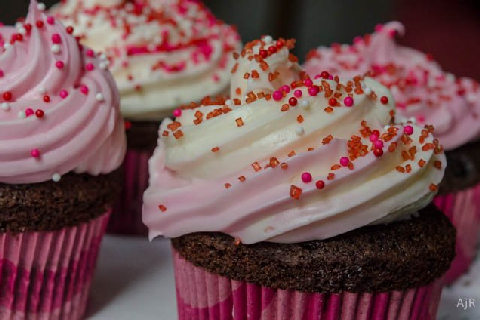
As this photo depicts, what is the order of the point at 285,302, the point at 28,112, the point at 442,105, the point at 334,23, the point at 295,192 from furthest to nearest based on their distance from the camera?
1. the point at 334,23
2. the point at 442,105
3. the point at 28,112
4. the point at 285,302
5. the point at 295,192

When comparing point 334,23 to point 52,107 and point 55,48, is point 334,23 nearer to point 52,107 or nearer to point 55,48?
point 55,48

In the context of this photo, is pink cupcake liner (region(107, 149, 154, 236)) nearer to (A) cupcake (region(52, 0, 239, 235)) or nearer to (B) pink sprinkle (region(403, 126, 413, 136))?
(A) cupcake (region(52, 0, 239, 235))

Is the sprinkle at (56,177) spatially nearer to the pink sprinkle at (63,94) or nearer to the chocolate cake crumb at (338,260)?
the pink sprinkle at (63,94)

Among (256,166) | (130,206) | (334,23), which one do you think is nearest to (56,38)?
(256,166)

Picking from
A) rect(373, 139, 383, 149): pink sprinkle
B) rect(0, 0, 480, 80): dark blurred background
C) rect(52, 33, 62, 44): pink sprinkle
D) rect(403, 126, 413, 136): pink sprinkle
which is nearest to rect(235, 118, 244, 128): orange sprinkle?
rect(373, 139, 383, 149): pink sprinkle

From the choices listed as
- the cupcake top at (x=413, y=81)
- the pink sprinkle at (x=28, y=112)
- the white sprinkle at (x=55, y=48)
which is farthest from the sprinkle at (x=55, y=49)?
the cupcake top at (x=413, y=81)

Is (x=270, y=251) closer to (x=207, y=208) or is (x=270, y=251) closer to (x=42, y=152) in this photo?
(x=207, y=208)

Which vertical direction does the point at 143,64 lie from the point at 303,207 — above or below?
below
